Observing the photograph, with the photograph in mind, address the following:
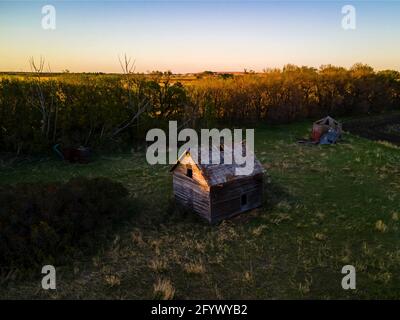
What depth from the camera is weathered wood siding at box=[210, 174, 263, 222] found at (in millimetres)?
13523

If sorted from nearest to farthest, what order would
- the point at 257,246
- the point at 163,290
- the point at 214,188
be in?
the point at 163,290 → the point at 257,246 → the point at 214,188

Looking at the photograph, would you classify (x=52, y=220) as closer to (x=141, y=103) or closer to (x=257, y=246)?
(x=257, y=246)

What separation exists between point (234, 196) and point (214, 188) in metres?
1.20

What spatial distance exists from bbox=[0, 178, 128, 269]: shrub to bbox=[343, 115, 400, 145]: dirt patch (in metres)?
25.7

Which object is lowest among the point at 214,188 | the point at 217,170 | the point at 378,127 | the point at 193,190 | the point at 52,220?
the point at 52,220

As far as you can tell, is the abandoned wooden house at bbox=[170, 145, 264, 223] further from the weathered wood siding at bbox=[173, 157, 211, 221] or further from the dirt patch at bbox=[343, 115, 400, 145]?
the dirt patch at bbox=[343, 115, 400, 145]

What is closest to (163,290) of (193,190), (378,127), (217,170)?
(193,190)

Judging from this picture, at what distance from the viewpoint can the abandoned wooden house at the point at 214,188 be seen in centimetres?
1338

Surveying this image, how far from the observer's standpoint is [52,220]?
38.3 feet

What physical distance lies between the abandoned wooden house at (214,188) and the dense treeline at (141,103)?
36.1 feet

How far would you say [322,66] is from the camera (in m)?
48.3

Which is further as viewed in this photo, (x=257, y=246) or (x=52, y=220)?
(x=257, y=246)

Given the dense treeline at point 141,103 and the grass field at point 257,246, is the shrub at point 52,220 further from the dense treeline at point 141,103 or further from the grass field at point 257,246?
the dense treeline at point 141,103
